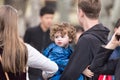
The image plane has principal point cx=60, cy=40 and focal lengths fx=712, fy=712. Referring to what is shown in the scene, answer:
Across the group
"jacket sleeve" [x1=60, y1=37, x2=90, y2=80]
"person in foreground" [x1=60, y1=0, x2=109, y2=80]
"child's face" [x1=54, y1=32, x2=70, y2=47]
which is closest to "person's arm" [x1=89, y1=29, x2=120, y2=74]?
"person in foreground" [x1=60, y1=0, x2=109, y2=80]

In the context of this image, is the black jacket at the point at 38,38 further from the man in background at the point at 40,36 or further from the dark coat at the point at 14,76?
the dark coat at the point at 14,76

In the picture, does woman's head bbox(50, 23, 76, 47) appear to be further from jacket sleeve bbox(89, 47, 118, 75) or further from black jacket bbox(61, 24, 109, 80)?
jacket sleeve bbox(89, 47, 118, 75)

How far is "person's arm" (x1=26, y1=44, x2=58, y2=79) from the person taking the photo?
24.3ft

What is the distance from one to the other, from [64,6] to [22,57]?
64.0ft

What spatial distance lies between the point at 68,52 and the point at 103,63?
1.52m

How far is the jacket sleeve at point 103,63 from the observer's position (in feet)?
22.2

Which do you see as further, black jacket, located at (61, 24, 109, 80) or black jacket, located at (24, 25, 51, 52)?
black jacket, located at (24, 25, 51, 52)

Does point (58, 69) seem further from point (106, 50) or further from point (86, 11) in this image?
point (106, 50)

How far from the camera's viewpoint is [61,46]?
838 centimetres

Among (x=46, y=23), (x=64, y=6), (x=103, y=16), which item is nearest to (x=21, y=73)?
(x=46, y=23)

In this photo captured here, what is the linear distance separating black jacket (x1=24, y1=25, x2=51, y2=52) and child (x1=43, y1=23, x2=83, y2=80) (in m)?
4.31

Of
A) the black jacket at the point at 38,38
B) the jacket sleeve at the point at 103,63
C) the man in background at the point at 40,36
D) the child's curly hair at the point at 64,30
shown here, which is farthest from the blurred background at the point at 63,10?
the jacket sleeve at the point at 103,63

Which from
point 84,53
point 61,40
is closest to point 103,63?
point 84,53

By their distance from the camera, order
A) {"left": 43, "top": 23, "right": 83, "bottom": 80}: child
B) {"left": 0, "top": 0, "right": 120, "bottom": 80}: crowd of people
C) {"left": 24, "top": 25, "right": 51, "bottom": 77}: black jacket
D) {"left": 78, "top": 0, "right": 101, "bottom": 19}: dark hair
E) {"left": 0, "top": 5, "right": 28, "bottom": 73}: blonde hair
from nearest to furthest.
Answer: {"left": 0, "top": 0, "right": 120, "bottom": 80}: crowd of people < {"left": 0, "top": 5, "right": 28, "bottom": 73}: blonde hair < {"left": 78, "top": 0, "right": 101, "bottom": 19}: dark hair < {"left": 43, "top": 23, "right": 83, "bottom": 80}: child < {"left": 24, "top": 25, "right": 51, "bottom": 77}: black jacket
